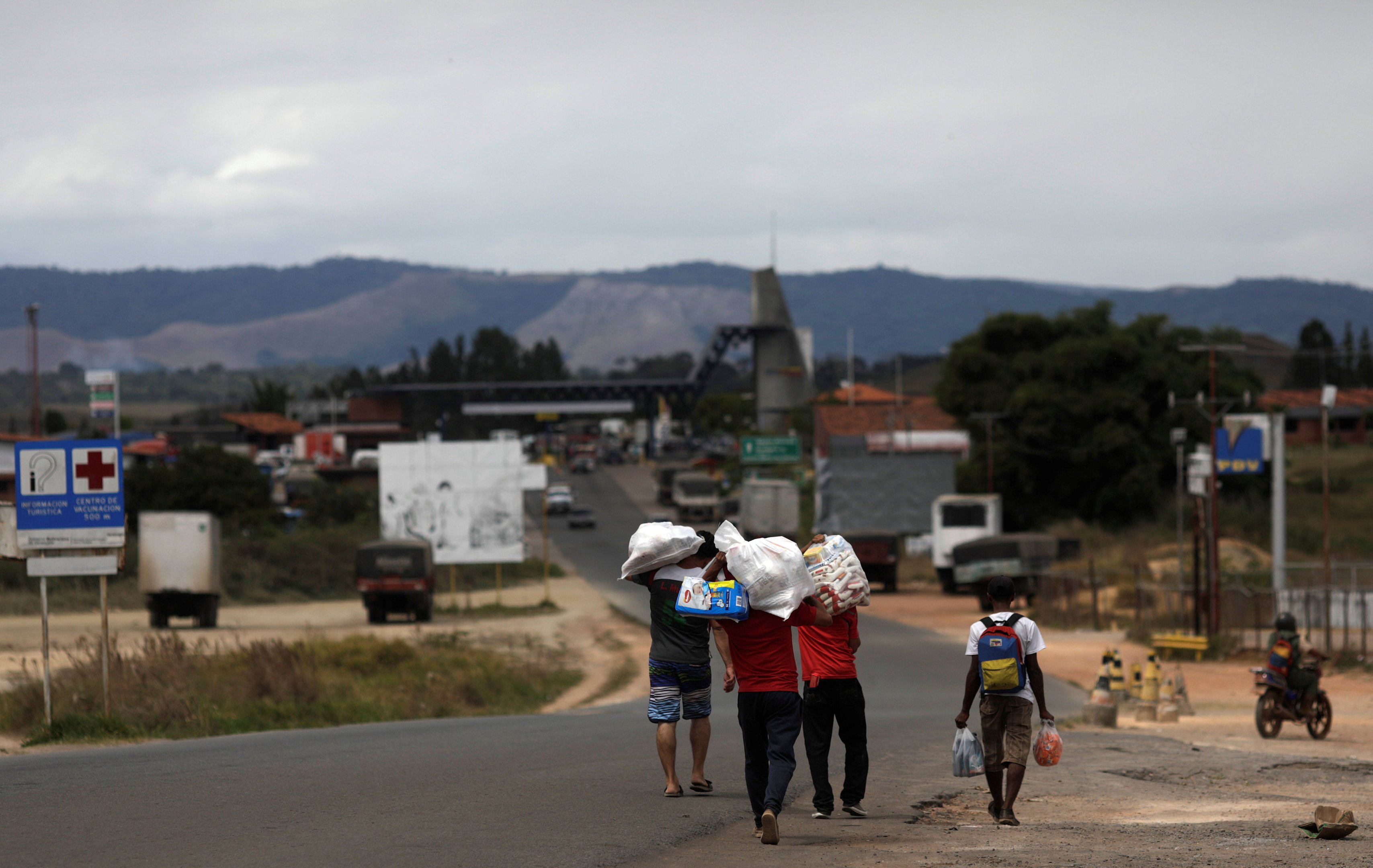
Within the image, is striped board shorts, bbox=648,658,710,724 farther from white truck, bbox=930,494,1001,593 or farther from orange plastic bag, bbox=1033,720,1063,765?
white truck, bbox=930,494,1001,593

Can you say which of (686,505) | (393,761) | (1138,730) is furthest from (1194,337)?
(393,761)

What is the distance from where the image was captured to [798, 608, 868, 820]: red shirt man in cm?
898

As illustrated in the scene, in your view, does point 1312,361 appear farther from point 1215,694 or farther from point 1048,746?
point 1048,746

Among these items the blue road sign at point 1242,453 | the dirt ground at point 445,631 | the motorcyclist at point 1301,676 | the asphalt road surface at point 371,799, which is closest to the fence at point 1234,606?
the blue road sign at point 1242,453

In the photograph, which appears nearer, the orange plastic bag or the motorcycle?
the orange plastic bag

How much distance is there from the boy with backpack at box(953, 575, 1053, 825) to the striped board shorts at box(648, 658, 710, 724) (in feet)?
5.84

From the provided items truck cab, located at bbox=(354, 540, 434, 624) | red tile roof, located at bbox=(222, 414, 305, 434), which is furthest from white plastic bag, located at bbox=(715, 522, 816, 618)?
red tile roof, located at bbox=(222, 414, 305, 434)

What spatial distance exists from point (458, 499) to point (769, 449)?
161 ft

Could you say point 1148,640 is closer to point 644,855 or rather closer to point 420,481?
point 420,481

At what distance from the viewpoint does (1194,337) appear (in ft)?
269

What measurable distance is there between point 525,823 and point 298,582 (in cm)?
4736

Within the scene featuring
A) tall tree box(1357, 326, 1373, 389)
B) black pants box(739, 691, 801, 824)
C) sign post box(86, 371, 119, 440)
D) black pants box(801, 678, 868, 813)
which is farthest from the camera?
tall tree box(1357, 326, 1373, 389)

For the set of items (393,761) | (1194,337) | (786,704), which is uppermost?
(1194,337)

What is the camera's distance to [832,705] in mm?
9055
